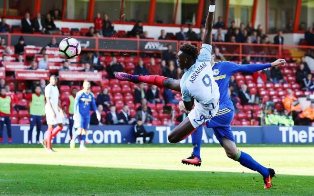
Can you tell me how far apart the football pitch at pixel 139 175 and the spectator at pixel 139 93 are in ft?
41.9

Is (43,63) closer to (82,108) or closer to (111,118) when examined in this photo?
(111,118)

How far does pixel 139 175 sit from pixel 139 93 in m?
21.2

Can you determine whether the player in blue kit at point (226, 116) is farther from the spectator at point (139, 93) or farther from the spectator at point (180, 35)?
the spectator at point (180, 35)

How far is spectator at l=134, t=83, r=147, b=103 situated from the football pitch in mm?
12779

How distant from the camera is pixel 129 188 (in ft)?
48.5

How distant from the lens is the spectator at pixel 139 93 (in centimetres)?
3891

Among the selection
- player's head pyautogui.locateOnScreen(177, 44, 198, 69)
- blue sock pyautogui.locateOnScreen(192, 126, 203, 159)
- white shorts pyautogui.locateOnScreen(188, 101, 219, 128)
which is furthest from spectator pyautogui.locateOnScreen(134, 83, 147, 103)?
player's head pyautogui.locateOnScreen(177, 44, 198, 69)

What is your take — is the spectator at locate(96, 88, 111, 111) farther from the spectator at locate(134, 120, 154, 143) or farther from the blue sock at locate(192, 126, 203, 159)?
the blue sock at locate(192, 126, 203, 159)

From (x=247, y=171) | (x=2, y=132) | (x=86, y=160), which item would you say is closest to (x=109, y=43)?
(x=2, y=132)

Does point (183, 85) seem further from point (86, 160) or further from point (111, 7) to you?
point (111, 7)

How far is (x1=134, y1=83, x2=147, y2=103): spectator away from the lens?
128 feet

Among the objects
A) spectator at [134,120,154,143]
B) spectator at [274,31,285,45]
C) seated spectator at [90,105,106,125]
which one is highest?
spectator at [274,31,285,45]

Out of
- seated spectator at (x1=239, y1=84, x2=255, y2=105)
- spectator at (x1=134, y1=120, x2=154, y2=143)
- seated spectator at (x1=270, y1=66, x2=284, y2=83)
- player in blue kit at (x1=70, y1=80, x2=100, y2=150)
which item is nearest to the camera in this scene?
player in blue kit at (x1=70, y1=80, x2=100, y2=150)

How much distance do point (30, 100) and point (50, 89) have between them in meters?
8.40
